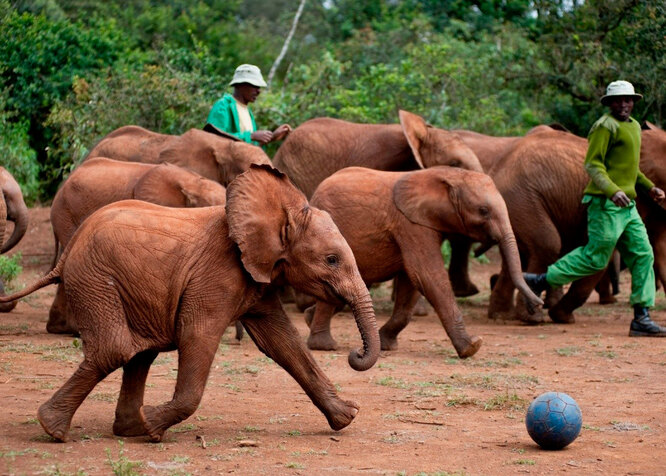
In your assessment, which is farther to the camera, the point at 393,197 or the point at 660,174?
the point at 660,174

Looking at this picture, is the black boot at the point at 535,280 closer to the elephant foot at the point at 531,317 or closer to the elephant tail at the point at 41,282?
the elephant foot at the point at 531,317

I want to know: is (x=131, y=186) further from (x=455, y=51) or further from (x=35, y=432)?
(x=455, y=51)

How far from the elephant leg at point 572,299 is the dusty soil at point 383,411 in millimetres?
523

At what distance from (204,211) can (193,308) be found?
26.1 inches

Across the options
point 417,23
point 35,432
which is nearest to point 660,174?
point 35,432

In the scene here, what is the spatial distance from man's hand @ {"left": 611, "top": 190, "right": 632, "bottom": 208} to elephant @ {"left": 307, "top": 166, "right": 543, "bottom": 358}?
1.43 meters

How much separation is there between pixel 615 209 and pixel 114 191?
460cm

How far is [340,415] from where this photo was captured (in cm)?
706

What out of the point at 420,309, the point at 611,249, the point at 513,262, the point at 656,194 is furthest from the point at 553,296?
the point at 513,262

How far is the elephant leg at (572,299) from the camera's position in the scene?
40.4 feet

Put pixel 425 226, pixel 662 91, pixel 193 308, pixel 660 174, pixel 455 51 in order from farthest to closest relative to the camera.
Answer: pixel 455 51
pixel 662 91
pixel 660 174
pixel 425 226
pixel 193 308

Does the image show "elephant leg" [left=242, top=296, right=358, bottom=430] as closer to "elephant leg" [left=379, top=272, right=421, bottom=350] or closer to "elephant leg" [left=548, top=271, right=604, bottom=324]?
"elephant leg" [left=379, top=272, right=421, bottom=350]

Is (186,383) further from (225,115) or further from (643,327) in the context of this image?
(643,327)

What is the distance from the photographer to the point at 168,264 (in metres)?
6.71
